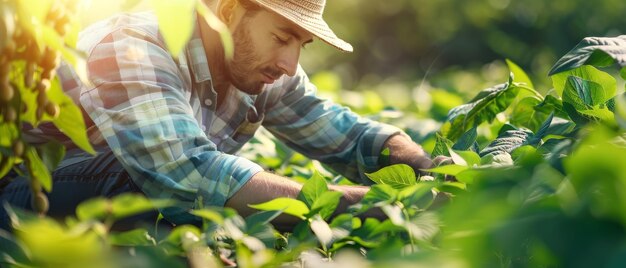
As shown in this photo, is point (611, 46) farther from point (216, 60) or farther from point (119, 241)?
point (216, 60)

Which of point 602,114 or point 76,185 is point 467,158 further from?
point 76,185

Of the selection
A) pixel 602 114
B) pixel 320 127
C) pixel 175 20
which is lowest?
pixel 320 127

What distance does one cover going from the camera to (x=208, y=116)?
332 centimetres

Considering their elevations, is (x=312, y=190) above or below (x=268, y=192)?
above

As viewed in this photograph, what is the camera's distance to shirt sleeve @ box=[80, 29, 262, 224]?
8.05 feet

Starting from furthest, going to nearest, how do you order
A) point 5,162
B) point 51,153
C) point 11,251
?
point 51,153 < point 5,162 < point 11,251

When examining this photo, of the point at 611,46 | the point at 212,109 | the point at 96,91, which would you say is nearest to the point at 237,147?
the point at 212,109

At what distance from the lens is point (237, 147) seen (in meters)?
3.50

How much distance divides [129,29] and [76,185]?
20.2 inches

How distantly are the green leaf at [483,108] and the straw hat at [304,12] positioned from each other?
0.50m

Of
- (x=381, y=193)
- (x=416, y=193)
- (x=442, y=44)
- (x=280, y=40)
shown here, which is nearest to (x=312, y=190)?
(x=381, y=193)

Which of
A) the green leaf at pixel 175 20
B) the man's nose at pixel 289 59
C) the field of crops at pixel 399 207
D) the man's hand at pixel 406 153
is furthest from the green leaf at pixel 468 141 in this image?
the green leaf at pixel 175 20

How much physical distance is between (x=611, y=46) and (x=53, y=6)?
1227 mm

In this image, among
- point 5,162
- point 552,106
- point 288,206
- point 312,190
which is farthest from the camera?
point 552,106
